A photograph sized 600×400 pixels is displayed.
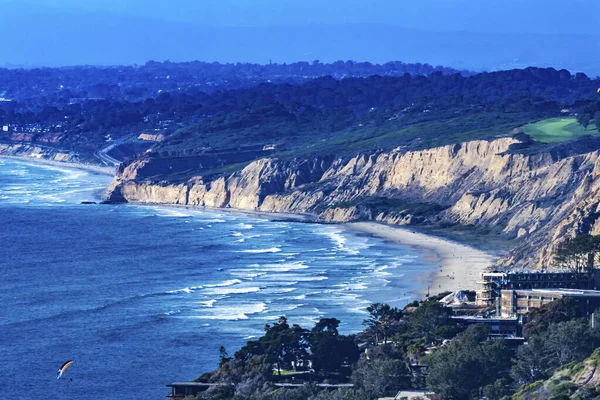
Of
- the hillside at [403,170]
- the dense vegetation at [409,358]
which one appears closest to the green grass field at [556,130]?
the hillside at [403,170]

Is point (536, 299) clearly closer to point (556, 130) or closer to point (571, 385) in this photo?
point (571, 385)

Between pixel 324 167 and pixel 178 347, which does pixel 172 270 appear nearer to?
pixel 178 347

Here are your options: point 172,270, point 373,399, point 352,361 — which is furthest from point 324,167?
point 373,399

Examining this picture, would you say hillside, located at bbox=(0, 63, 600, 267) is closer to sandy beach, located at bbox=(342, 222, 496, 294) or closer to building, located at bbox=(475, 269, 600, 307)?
sandy beach, located at bbox=(342, 222, 496, 294)

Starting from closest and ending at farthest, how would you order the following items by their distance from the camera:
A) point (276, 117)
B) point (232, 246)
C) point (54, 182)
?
point (232, 246) → point (54, 182) → point (276, 117)

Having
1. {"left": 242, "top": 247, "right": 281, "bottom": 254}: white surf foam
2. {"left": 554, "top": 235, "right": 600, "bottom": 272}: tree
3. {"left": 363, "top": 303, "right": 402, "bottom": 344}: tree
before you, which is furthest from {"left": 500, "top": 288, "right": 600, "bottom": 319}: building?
{"left": 242, "top": 247, "right": 281, "bottom": 254}: white surf foam

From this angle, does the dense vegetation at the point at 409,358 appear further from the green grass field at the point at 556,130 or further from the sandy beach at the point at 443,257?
the green grass field at the point at 556,130
